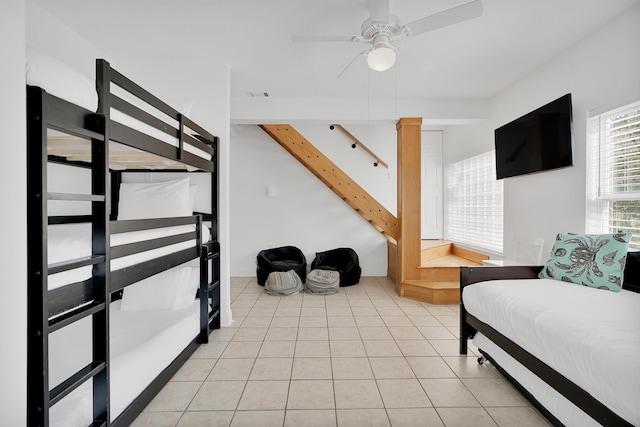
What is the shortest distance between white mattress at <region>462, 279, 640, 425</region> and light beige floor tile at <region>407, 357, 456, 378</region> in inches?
13.0

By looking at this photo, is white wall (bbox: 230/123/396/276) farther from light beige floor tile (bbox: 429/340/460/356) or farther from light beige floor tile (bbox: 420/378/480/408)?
light beige floor tile (bbox: 420/378/480/408)

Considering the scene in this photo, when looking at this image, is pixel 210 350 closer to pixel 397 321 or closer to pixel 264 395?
pixel 264 395

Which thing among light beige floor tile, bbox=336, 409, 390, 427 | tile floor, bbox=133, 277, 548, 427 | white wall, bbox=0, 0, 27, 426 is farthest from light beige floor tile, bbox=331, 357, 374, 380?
white wall, bbox=0, 0, 27, 426

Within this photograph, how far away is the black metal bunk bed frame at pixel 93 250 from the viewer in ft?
3.28

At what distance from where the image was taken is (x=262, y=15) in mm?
2199

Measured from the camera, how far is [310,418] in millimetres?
1584

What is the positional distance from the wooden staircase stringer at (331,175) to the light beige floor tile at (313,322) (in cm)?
187

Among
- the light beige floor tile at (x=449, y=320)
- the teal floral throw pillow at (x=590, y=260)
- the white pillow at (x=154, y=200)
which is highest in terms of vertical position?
the white pillow at (x=154, y=200)

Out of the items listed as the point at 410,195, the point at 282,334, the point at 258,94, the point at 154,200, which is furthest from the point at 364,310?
the point at 258,94

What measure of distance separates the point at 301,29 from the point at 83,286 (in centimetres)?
231

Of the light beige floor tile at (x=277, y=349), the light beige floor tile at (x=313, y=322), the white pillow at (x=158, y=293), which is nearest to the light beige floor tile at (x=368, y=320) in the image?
the light beige floor tile at (x=313, y=322)

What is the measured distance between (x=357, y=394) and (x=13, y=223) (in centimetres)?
184

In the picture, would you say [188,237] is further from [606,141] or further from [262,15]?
[606,141]

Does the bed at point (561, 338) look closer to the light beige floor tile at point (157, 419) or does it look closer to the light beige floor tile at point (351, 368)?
the light beige floor tile at point (351, 368)
